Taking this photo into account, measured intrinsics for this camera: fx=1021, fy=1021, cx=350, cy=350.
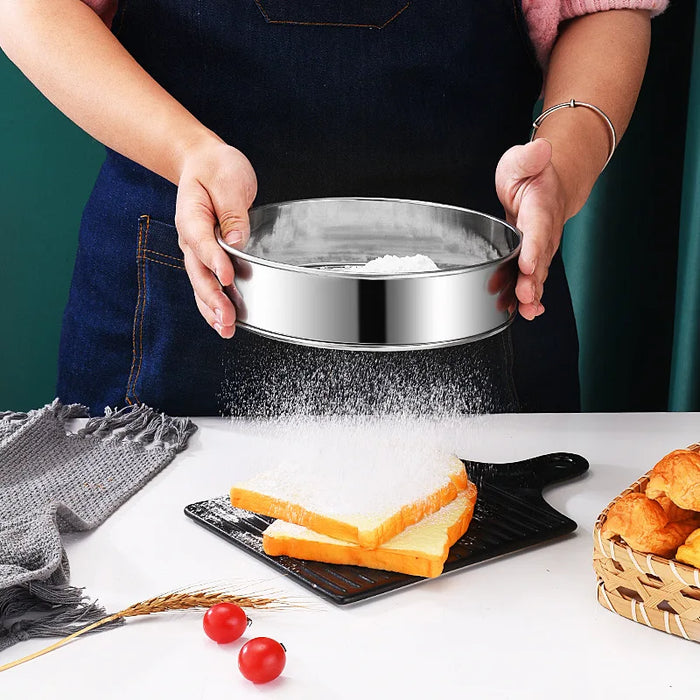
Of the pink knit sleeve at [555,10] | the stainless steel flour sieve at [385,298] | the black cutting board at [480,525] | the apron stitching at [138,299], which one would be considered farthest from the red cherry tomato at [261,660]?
the pink knit sleeve at [555,10]

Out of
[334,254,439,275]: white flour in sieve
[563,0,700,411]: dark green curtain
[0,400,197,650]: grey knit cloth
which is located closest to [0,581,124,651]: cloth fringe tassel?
[0,400,197,650]: grey knit cloth

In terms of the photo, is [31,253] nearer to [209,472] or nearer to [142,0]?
[142,0]

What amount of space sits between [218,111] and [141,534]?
0.64 m

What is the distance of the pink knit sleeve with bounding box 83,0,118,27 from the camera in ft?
4.58

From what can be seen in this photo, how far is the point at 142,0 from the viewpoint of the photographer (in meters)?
1.40

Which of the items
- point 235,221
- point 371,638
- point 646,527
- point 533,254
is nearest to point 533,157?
point 533,254

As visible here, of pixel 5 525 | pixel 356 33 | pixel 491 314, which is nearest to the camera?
pixel 491 314

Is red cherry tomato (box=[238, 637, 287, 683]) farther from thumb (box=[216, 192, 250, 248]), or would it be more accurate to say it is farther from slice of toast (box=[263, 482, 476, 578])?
thumb (box=[216, 192, 250, 248])

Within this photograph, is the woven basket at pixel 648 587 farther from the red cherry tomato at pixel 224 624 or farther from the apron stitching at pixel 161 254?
the apron stitching at pixel 161 254

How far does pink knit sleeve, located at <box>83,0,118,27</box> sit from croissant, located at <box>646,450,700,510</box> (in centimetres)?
98

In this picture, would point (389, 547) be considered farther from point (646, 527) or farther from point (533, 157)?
point (533, 157)

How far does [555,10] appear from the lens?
146cm

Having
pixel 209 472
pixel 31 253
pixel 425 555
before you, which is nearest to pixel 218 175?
pixel 209 472

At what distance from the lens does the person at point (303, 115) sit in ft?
4.37
